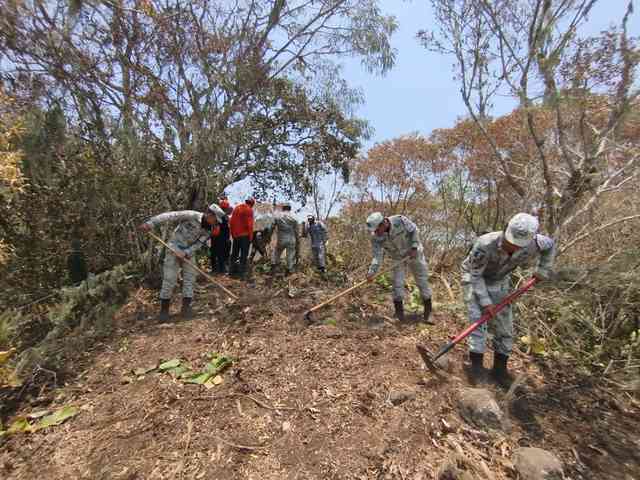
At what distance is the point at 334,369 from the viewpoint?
351cm

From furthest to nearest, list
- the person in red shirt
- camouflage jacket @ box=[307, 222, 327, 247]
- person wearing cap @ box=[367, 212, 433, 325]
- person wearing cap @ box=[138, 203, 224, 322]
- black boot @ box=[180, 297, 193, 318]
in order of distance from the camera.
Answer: camouflage jacket @ box=[307, 222, 327, 247] → the person in red shirt → black boot @ box=[180, 297, 193, 318] → person wearing cap @ box=[138, 203, 224, 322] → person wearing cap @ box=[367, 212, 433, 325]

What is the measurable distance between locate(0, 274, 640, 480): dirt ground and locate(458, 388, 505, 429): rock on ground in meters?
0.08

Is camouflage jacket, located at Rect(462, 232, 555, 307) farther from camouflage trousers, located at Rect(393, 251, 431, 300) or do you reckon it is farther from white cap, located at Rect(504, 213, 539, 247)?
camouflage trousers, located at Rect(393, 251, 431, 300)

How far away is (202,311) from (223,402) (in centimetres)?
238

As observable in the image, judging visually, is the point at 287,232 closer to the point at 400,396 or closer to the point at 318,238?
the point at 318,238

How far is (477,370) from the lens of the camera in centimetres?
343

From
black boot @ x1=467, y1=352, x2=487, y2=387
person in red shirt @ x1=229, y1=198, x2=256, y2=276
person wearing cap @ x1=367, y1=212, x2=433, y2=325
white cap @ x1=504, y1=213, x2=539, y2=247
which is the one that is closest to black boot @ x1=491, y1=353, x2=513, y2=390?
black boot @ x1=467, y1=352, x2=487, y2=387

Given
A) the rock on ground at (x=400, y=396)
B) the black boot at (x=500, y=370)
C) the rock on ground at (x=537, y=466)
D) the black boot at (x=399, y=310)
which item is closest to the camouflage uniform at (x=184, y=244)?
the black boot at (x=399, y=310)

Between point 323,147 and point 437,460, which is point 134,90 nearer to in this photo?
point 323,147

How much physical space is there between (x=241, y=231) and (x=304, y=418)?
14.7 ft

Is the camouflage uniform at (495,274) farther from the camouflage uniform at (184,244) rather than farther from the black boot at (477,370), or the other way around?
the camouflage uniform at (184,244)

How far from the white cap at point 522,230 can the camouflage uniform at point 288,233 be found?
179 inches

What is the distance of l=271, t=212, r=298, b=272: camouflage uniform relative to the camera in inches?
273

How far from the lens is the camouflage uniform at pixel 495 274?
10.6 ft
